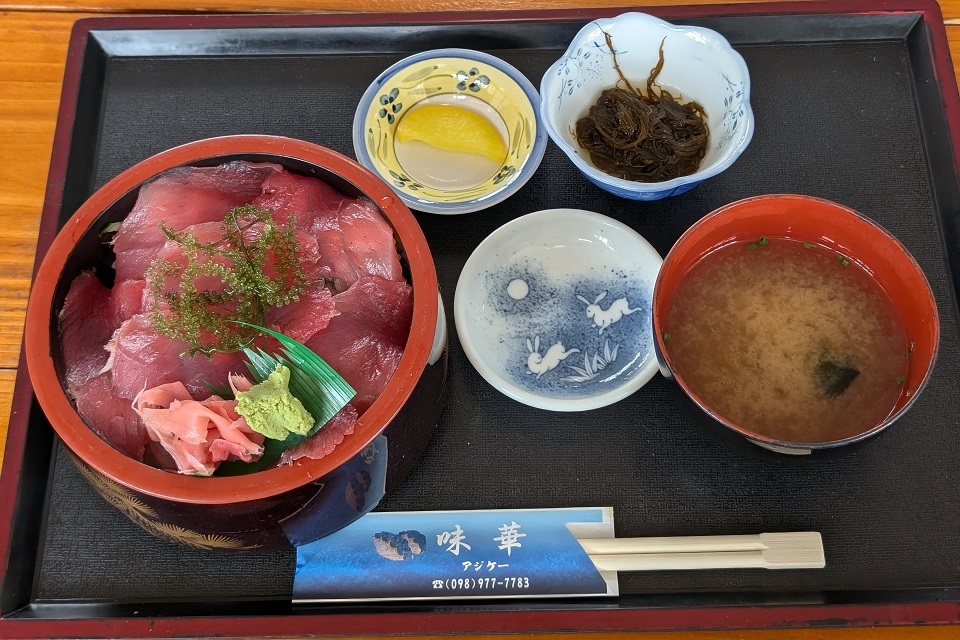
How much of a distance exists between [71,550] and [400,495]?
59 centimetres

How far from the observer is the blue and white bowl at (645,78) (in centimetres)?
128

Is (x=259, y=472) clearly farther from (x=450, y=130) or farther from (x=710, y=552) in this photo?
(x=450, y=130)

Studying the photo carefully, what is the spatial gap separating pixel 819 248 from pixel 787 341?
0.61 ft

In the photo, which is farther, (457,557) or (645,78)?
(645,78)

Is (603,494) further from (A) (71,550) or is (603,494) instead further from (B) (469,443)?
(A) (71,550)

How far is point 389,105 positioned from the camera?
1.42 metres

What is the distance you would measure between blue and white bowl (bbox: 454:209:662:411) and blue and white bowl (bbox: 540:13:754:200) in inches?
4.9

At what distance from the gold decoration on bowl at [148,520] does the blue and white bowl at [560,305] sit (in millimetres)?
516

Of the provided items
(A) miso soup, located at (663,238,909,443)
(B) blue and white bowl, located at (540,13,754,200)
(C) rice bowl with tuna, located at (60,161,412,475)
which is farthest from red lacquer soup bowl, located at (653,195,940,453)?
(C) rice bowl with tuna, located at (60,161,412,475)

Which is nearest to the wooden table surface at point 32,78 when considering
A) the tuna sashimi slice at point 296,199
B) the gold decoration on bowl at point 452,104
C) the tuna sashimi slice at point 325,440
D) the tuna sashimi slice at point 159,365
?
the gold decoration on bowl at point 452,104

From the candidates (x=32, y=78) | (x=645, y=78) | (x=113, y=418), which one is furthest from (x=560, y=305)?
(x=32, y=78)

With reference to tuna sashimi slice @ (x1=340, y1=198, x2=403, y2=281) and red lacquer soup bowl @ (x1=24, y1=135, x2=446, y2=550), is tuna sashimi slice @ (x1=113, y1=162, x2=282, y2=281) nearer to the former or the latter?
red lacquer soup bowl @ (x1=24, y1=135, x2=446, y2=550)

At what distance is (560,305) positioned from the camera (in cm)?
134

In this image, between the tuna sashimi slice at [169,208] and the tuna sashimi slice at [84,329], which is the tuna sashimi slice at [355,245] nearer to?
the tuna sashimi slice at [169,208]
